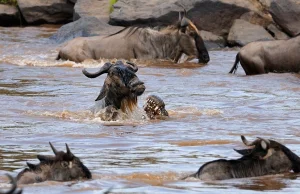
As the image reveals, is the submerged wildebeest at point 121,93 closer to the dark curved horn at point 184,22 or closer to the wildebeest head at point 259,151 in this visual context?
the wildebeest head at point 259,151

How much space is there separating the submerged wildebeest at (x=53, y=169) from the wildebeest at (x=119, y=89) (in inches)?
153

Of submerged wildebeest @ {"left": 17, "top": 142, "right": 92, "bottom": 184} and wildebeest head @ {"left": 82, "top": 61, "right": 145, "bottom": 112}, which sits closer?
submerged wildebeest @ {"left": 17, "top": 142, "right": 92, "bottom": 184}

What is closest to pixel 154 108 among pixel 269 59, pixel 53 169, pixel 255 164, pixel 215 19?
pixel 255 164

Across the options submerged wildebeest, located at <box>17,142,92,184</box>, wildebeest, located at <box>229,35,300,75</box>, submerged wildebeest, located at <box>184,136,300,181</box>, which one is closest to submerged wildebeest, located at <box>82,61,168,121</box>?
submerged wildebeest, located at <box>184,136,300,181</box>

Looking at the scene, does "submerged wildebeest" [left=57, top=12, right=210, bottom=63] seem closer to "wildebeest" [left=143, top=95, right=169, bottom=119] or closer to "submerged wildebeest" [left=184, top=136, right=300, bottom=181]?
"wildebeest" [left=143, top=95, right=169, bottom=119]

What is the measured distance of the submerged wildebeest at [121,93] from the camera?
35.5 feet

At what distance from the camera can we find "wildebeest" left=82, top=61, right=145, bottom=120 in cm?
1080

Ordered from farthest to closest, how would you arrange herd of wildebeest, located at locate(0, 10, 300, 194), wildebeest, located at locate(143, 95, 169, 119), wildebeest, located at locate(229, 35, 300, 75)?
1. wildebeest, located at locate(229, 35, 300, 75)
2. wildebeest, located at locate(143, 95, 169, 119)
3. herd of wildebeest, located at locate(0, 10, 300, 194)

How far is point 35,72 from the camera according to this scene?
17.5 meters

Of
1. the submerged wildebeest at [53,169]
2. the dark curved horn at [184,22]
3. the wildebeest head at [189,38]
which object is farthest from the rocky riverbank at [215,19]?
the submerged wildebeest at [53,169]

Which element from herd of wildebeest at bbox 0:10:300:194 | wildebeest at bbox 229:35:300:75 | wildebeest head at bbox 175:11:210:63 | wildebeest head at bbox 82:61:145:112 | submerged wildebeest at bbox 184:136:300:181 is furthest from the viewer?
wildebeest head at bbox 175:11:210:63

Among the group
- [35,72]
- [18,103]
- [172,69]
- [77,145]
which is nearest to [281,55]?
[172,69]

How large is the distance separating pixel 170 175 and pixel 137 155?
1079mm

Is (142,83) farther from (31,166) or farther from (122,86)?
(31,166)
